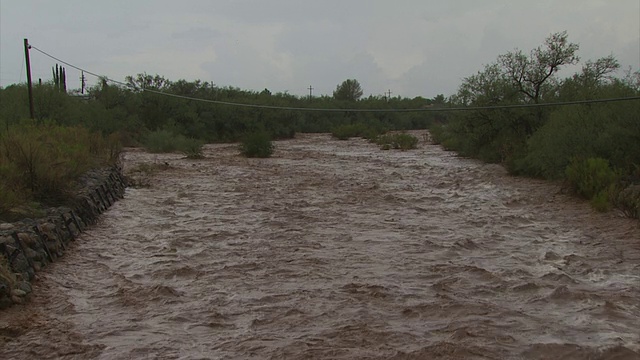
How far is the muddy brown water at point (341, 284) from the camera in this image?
6164 mm

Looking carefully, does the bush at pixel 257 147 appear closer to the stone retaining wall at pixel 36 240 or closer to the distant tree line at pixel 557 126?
the distant tree line at pixel 557 126

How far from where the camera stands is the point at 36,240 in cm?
921

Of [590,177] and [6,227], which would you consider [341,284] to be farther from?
[590,177]

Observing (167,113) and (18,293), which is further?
(167,113)

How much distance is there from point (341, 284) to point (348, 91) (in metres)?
84.5

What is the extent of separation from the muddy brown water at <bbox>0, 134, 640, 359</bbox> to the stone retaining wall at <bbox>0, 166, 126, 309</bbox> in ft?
0.70

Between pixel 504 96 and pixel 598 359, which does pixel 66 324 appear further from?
pixel 504 96

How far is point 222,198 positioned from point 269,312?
33.0 feet

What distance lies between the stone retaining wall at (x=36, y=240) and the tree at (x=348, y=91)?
256 feet

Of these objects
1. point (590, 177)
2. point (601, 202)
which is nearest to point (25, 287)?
point (601, 202)

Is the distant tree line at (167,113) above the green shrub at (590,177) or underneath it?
above

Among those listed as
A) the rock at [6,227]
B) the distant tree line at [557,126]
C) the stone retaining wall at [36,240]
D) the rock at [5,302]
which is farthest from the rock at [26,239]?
the distant tree line at [557,126]

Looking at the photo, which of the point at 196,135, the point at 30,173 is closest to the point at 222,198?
the point at 30,173

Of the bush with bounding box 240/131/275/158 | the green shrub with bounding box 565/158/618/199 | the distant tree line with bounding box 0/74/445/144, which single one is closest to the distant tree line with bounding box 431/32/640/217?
the green shrub with bounding box 565/158/618/199
